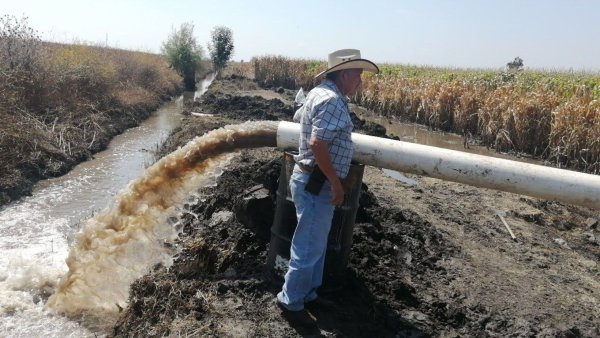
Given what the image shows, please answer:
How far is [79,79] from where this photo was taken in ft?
52.3

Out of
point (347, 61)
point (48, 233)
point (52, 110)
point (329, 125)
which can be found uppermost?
point (347, 61)

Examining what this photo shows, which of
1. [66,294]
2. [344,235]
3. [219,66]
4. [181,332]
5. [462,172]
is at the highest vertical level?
[219,66]

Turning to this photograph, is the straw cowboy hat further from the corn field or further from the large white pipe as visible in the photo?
the corn field

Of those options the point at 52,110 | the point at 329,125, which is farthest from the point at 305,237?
the point at 52,110

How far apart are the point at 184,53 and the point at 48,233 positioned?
91.3 ft

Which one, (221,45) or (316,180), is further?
(221,45)

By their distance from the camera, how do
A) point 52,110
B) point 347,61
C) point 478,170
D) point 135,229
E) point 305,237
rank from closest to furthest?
1. point 347,61
2. point 305,237
3. point 478,170
4. point 135,229
5. point 52,110

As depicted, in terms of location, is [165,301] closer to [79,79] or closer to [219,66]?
[79,79]

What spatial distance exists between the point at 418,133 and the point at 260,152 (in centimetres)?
975

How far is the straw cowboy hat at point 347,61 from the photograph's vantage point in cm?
346

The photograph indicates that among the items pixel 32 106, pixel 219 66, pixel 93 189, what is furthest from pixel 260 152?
pixel 219 66

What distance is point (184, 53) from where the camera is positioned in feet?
108

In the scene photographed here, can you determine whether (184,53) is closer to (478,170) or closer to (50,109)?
(50,109)

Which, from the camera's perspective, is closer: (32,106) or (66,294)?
(66,294)
